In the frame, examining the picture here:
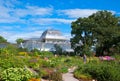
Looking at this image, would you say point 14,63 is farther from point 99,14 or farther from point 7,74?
point 99,14

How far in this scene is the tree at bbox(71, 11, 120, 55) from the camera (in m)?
57.4

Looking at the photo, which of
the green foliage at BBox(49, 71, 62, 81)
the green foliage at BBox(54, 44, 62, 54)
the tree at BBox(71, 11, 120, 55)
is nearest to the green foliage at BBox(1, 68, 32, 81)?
the green foliage at BBox(49, 71, 62, 81)

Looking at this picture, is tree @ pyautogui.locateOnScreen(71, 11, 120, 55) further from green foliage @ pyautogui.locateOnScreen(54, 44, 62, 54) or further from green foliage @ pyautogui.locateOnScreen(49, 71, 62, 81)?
green foliage @ pyautogui.locateOnScreen(49, 71, 62, 81)

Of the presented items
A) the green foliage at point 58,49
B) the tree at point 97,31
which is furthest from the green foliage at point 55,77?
the green foliage at point 58,49

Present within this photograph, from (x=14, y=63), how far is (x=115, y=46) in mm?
38177

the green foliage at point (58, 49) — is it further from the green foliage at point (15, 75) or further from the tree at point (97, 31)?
the green foliage at point (15, 75)

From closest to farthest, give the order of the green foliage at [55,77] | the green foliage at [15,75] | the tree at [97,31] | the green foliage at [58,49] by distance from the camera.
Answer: the green foliage at [15,75], the green foliage at [55,77], the tree at [97,31], the green foliage at [58,49]

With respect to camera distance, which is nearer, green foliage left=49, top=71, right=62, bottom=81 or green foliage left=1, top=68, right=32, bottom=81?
green foliage left=1, top=68, right=32, bottom=81

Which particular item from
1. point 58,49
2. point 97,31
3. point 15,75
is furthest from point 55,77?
point 58,49

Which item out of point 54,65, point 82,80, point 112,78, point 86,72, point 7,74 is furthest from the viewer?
point 54,65

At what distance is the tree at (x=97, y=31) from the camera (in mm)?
57375

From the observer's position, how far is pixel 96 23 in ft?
192

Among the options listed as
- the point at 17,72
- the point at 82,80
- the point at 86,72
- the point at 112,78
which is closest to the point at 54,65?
the point at 86,72

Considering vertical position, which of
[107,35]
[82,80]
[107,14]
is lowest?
[82,80]
